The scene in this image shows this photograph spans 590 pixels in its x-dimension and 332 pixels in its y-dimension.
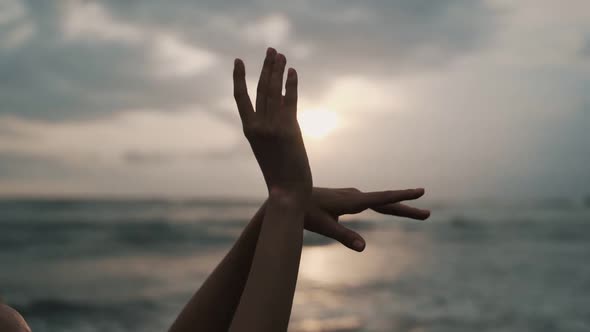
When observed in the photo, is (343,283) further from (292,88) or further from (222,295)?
(292,88)

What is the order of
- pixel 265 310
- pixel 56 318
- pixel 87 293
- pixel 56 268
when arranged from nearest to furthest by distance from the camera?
pixel 265 310, pixel 56 318, pixel 87 293, pixel 56 268

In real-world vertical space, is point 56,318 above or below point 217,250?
below

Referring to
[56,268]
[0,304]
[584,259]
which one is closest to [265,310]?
[0,304]

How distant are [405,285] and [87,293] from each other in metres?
5.07

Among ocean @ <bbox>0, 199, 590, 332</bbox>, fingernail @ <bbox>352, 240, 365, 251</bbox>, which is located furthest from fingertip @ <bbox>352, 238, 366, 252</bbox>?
ocean @ <bbox>0, 199, 590, 332</bbox>

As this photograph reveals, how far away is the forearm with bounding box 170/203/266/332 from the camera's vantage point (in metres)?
1.61

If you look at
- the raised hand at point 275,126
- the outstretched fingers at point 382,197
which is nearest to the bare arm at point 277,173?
the raised hand at point 275,126

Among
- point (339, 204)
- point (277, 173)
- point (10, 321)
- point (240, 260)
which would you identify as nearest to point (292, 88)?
point (277, 173)

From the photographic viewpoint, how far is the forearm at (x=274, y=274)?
123cm

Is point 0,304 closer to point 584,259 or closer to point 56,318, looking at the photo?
point 56,318

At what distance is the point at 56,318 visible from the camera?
293 inches

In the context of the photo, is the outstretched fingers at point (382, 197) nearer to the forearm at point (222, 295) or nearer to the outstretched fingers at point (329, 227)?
the outstretched fingers at point (329, 227)

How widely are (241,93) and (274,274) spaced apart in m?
0.46

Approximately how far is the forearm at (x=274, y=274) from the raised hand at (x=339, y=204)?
22cm
